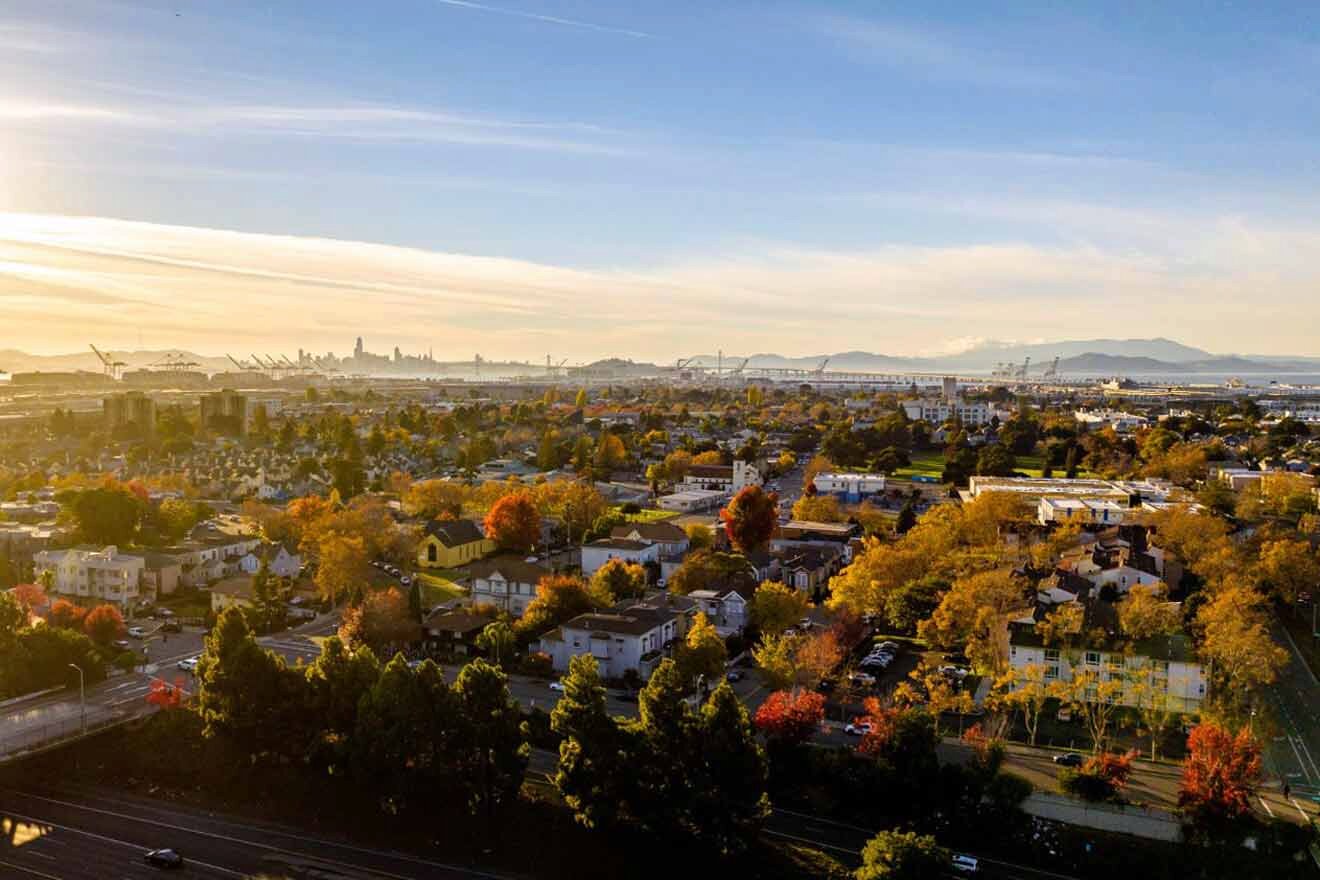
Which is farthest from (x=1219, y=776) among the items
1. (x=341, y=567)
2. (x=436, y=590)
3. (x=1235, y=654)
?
(x=436, y=590)

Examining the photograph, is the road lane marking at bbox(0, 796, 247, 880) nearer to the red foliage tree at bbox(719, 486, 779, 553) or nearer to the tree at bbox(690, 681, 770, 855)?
the tree at bbox(690, 681, 770, 855)

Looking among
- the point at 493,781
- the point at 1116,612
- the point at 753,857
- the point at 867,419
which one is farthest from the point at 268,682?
the point at 867,419

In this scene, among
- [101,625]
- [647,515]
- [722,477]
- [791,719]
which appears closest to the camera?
[791,719]

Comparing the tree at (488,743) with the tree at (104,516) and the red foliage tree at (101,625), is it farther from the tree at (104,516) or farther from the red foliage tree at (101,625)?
the tree at (104,516)

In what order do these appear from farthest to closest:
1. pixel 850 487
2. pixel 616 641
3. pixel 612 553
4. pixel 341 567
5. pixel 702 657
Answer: pixel 850 487
pixel 612 553
pixel 341 567
pixel 616 641
pixel 702 657

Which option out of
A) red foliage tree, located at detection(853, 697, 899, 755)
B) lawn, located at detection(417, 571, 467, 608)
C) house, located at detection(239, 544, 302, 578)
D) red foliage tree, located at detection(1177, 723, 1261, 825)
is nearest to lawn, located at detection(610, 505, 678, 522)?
lawn, located at detection(417, 571, 467, 608)

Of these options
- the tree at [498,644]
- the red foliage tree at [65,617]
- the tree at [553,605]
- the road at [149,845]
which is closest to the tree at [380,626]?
the tree at [498,644]

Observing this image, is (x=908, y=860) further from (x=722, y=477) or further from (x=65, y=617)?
(x=722, y=477)

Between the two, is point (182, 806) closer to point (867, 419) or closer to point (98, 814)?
point (98, 814)
